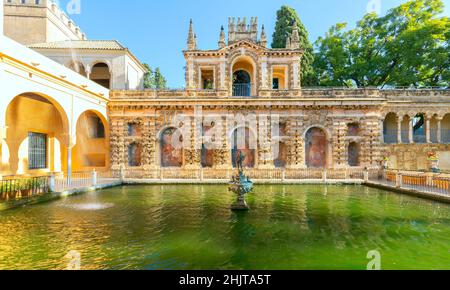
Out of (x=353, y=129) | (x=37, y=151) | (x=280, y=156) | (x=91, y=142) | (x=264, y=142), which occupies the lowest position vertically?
(x=280, y=156)

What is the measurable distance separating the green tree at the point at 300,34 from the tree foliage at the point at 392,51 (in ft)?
5.41

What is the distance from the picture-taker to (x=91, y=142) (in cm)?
2300

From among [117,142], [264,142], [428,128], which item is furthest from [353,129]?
[117,142]

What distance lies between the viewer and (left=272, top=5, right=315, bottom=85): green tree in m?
28.9

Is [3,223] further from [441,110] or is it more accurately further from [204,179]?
[441,110]

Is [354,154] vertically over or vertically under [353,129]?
under

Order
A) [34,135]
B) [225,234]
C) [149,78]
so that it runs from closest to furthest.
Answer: [225,234] → [34,135] → [149,78]

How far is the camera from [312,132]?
22891 mm

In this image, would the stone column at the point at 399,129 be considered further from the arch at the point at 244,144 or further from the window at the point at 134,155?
the window at the point at 134,155

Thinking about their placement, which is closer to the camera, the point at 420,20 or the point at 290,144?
the point at 290,144

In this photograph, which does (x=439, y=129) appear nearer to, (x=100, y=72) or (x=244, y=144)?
(x=244, y=144)

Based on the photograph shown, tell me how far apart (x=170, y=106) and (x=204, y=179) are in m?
8.18

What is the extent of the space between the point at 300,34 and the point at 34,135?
2932 cm
